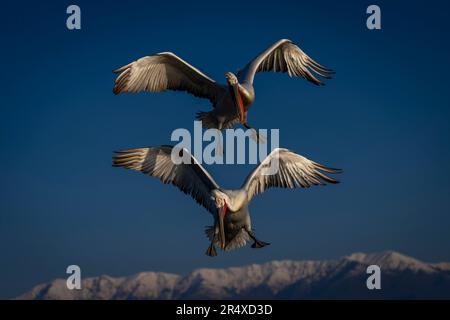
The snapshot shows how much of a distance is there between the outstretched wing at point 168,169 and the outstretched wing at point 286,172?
0.93m

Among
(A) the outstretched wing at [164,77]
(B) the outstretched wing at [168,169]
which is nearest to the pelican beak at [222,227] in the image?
(B) the outstretched wing at [168,169]

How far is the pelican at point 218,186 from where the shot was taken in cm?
1388

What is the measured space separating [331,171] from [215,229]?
9.45 feet

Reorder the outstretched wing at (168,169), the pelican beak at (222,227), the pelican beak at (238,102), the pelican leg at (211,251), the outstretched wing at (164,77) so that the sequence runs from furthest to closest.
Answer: the outstretched wing at (164,77) < the pelican beak at (238,102) < the outstretched wing at (168,169) < the pelican leg at (211,251) < the pelican beak at (222,227)

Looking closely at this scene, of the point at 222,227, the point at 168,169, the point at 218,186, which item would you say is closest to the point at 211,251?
the point at 222,227

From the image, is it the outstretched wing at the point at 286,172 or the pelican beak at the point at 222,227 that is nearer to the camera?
the pelican beak at the point at 222,227

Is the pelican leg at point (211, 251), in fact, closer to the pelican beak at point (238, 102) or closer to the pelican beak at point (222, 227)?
the pelican beak at point (222, 227)

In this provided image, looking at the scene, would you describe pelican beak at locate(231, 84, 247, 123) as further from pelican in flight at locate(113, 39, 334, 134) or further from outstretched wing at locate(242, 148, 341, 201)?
outstretched wing at locate(242, 148, 341, 201)

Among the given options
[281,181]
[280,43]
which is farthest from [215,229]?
[280,43]
